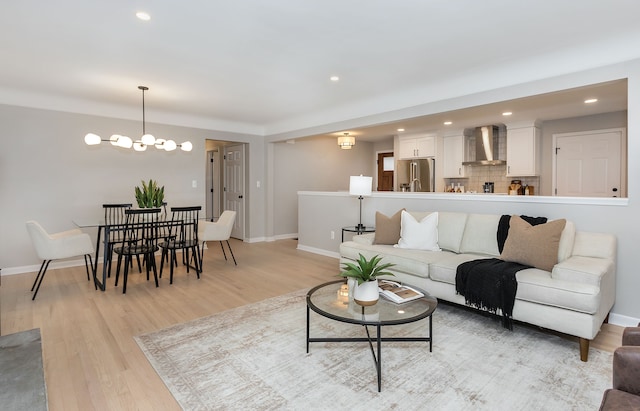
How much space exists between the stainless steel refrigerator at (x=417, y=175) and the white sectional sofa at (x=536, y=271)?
10.3 feet

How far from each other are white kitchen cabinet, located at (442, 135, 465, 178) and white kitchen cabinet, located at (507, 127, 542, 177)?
0.84 m

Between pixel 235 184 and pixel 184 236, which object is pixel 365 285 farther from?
pixel 235 184

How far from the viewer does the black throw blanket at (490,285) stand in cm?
Result: 267

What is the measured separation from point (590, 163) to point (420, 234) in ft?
12.5

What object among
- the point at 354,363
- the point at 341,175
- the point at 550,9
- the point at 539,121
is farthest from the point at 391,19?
the point at 341,175

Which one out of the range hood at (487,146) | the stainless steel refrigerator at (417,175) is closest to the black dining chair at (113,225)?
the stainless steel refrigerator at (417,175)

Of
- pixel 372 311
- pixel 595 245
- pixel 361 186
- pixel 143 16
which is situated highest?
pixel 143 16

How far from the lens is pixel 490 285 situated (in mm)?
2748

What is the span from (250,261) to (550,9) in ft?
15.0

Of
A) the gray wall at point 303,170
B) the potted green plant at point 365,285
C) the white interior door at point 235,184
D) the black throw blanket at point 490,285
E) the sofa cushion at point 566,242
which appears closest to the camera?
the potted green plant at point 365,285

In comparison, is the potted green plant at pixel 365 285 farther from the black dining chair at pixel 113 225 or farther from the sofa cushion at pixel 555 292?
the black dining chair at pixel 113 225

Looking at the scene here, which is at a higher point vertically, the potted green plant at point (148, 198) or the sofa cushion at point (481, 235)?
the potted green plant at point (148, 198)

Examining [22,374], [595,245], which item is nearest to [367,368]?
[22,374]

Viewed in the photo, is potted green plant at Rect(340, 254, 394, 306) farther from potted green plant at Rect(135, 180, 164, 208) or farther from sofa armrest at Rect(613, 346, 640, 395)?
potted green plant at Rect(135, 180, 164, 208)
